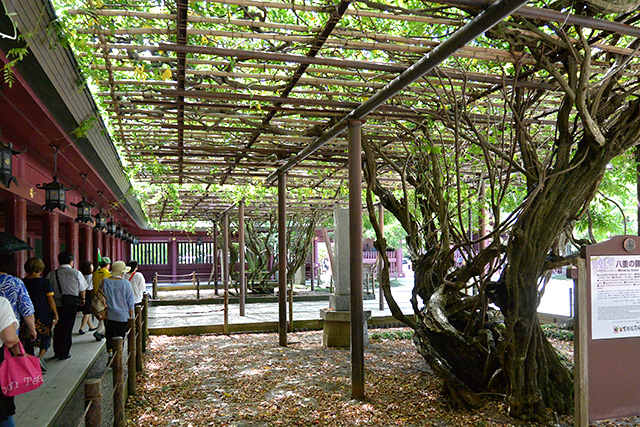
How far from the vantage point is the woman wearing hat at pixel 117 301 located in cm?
677

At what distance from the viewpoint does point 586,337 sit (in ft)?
13.0

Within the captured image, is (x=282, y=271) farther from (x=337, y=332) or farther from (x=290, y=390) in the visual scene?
(x=290, y=390)

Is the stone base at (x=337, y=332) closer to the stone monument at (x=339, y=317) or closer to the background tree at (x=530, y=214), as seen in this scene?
the stone monument at (x=339, y=317)

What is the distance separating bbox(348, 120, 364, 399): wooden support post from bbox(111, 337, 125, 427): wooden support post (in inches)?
87.9

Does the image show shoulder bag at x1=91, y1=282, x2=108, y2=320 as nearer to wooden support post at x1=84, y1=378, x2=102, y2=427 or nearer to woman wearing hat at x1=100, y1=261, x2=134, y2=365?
woman wearing hat at x1=100, y1=261, x2=134, y2=365

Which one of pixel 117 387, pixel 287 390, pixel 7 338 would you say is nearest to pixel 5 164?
pixel 7 338

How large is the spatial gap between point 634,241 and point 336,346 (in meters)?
5.17

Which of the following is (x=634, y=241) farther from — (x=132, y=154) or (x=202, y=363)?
(x=132, y=154)

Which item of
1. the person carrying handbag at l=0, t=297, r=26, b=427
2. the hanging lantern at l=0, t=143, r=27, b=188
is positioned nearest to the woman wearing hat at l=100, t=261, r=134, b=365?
the hanging lantern at l=0, t=143, r=27, b=188

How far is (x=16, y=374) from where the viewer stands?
341 cm

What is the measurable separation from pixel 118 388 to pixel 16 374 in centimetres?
95

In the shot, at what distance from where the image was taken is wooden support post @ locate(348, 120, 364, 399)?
5477 mm

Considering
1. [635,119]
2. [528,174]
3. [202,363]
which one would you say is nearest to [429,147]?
[528,174]

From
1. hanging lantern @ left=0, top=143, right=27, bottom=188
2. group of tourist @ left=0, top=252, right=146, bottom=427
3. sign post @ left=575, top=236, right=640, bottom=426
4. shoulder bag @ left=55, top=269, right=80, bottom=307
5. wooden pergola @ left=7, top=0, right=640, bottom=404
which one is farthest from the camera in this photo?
shoulder bag @ left=55, top=269, right=80, bottom=307
